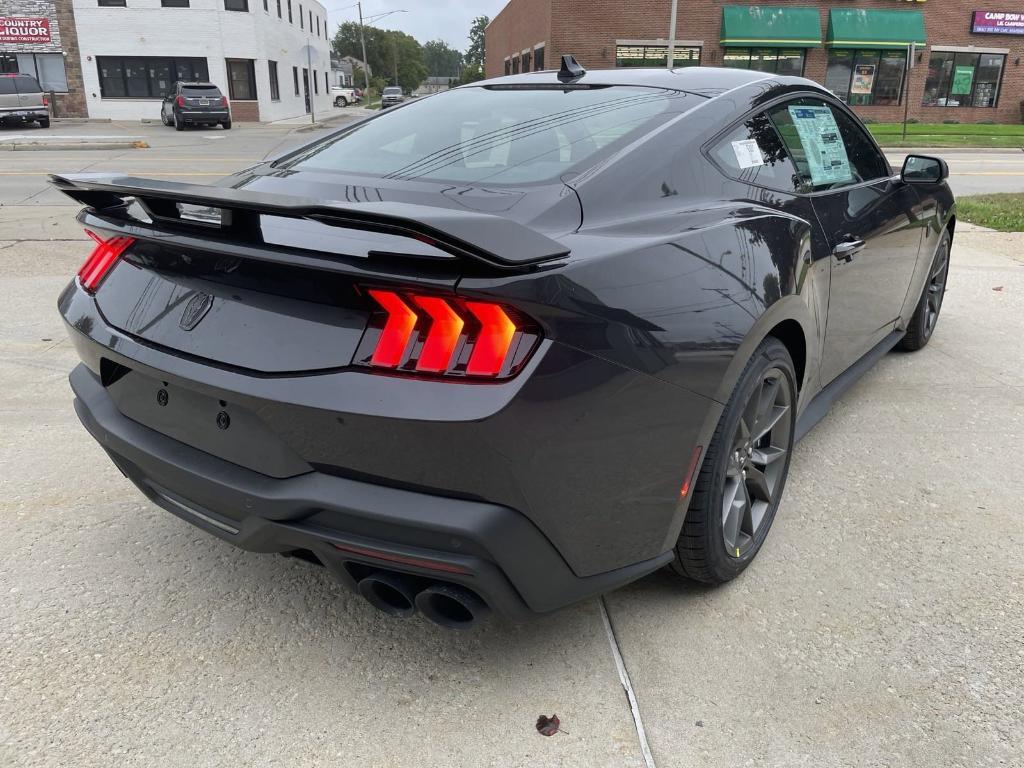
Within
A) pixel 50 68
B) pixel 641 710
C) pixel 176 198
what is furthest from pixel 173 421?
pixel 50 68

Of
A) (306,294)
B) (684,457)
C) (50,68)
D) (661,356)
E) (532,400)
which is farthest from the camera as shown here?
(50,68)

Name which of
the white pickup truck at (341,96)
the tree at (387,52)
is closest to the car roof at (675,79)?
the white pickup truck at (341,96)

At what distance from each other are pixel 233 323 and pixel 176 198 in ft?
1.01

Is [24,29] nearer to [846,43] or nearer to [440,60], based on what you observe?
[846,43]

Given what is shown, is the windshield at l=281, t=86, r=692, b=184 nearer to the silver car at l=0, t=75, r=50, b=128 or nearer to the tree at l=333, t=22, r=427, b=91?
the silver car at l=0, t=75, r=50, b=128

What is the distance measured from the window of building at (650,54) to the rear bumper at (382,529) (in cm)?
3219

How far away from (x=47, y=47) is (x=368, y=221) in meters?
39.0

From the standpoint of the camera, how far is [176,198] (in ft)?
6.11

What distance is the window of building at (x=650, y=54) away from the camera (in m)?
31.3

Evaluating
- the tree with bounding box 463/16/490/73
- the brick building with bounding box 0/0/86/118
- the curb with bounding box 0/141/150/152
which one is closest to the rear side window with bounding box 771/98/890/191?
the curb with bounding box 0/141/150/152

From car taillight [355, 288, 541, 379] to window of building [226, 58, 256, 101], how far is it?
120 ft

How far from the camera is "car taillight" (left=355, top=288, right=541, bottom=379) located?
1672 mm

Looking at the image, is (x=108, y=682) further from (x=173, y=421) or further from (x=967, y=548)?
(x=967, y=548)

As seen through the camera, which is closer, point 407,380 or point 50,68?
point 407,380
